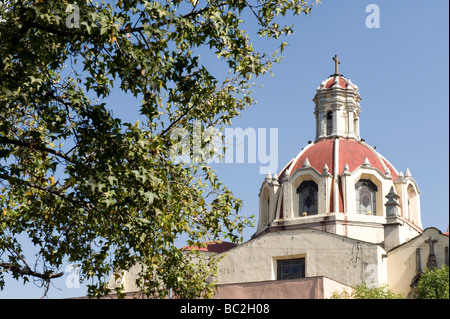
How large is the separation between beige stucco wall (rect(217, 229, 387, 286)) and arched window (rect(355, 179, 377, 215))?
5.32m

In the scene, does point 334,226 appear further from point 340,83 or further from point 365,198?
point 340,83

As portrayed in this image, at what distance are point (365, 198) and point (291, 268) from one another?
22.2 feet

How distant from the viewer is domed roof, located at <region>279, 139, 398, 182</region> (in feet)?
134

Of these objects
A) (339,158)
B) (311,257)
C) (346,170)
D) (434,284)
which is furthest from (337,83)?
(434,284)

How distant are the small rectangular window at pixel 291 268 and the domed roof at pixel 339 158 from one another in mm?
6309

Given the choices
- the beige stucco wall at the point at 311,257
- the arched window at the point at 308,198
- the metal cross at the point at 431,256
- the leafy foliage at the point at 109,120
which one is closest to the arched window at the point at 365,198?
the arched window at the point at 308,198

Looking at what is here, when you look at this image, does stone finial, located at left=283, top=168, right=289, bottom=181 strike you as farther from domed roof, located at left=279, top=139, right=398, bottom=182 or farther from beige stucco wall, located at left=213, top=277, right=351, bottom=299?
beige stucco wall, located at left=213, top=277, right=351, bottom=299

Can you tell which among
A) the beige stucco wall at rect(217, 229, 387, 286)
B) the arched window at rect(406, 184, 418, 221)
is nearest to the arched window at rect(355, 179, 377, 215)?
the arched window at rect(406, 184, 418, 221)

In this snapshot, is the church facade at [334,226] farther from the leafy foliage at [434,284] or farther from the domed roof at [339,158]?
the leafy foliage at [434,284]

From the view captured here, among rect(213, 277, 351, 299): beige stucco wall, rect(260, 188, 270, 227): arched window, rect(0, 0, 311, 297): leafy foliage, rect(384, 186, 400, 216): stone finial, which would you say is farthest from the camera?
rect(260, 188, 270, 227): arched window

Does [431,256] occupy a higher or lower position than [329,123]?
lower

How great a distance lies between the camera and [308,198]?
40.5 metres

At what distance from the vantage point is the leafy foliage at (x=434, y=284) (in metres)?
30.8
